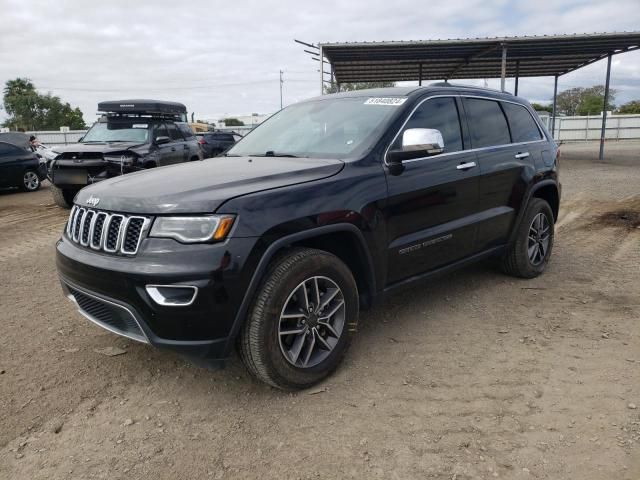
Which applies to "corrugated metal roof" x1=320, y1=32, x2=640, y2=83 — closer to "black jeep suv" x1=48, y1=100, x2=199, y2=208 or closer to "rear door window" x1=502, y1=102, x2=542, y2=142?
"black jeep suv" x1=48, y1=100, x2=199, y2=208

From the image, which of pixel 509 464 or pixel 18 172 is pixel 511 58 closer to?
pixel 18 172

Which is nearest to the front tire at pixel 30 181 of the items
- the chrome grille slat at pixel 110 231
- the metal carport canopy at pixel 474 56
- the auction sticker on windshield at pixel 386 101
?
the metal carport canopy at pixel 474 56

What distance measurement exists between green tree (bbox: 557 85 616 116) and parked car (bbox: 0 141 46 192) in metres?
65.0

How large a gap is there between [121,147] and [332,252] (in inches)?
274

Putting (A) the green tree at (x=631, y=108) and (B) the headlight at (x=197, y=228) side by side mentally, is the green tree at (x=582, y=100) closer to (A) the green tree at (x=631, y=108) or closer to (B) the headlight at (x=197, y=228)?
(A) the green tree at (x=631, y=108)

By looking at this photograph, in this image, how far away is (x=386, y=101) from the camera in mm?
3799

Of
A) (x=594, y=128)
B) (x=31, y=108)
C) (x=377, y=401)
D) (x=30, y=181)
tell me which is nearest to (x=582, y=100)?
(x=594, y=128)

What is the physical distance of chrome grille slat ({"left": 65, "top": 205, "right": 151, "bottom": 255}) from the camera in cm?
269

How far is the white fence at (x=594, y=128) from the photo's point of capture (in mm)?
36562

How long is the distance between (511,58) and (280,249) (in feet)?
61.9

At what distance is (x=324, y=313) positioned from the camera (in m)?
3.12

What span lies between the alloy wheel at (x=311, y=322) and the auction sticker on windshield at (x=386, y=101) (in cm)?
148

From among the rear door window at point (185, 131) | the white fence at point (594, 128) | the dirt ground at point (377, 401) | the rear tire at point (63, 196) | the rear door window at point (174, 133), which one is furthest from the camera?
the white fence at point (594, 128)

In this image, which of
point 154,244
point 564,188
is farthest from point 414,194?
point 564,188
